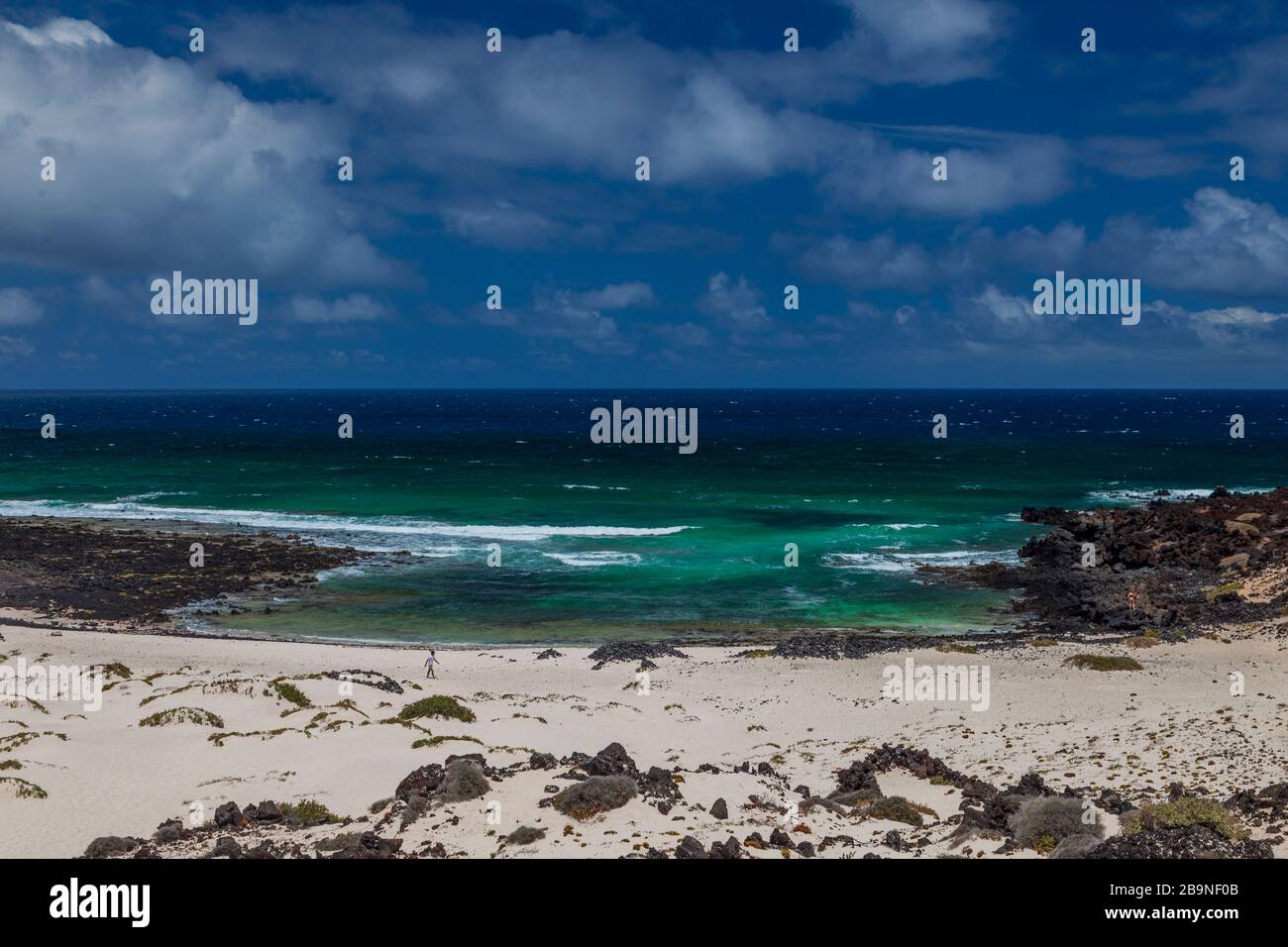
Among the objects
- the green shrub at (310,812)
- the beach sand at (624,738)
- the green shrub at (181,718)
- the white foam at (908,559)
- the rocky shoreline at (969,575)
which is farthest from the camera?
the white foam at (908,559)

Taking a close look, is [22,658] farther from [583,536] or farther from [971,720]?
[583,536]

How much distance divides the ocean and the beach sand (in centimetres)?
790

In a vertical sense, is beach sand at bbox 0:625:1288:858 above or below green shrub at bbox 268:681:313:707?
below

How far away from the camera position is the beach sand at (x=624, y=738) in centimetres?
1420

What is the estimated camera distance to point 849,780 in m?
16.8

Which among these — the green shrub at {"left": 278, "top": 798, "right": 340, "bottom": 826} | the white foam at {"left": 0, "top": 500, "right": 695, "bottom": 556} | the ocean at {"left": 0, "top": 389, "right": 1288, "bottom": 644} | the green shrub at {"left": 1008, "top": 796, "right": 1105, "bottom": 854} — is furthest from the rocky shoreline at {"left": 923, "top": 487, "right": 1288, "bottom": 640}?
the green shrub at {"left": 278, "top": 798, "right": 340, "bottom": 826}

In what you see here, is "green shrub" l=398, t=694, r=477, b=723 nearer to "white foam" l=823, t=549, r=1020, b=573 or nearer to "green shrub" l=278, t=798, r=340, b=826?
"green shrub" l=278, t=798, r=340, b=826

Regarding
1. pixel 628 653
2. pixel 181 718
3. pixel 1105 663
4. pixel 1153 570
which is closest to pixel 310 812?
pixel 181 718

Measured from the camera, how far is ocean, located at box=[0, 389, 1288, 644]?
39.9 meters

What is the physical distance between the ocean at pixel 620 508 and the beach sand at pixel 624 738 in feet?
25.9

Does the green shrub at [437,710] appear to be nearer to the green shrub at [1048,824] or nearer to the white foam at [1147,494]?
the green shrub at [1048,824]

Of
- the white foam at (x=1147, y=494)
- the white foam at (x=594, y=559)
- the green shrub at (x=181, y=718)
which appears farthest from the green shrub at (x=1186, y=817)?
the white foam at (x=1147, y=494)

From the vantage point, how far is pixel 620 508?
6981cm

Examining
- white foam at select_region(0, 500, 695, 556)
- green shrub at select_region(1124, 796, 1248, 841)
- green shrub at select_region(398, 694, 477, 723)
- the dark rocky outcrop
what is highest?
white foam at select_region(0, 500, 695, 556)
